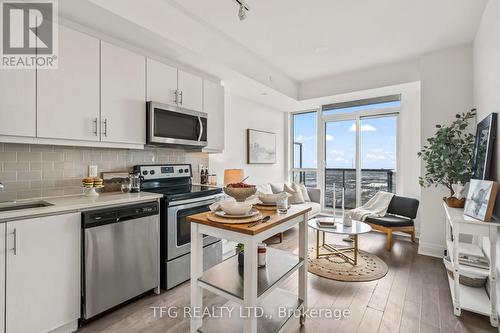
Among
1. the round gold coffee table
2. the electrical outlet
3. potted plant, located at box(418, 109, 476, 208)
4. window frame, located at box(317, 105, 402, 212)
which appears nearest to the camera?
the electrical outlet

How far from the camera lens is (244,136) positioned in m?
4.61

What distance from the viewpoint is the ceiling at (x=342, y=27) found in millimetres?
2404

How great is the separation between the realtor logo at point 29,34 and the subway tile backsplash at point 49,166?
694 mm

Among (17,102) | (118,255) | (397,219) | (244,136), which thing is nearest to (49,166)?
(17,102)

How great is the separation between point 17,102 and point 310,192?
4.57m

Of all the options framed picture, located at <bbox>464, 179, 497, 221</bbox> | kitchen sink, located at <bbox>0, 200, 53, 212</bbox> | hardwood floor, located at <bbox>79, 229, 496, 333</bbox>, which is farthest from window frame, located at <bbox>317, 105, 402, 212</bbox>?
kitchen sink, located at <bbox>0, 200, 53, 212</bbox>

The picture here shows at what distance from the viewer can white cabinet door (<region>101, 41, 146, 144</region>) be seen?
7.30 ft

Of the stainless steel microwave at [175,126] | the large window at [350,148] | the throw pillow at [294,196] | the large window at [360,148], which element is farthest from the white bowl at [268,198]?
the large window at [350,148]

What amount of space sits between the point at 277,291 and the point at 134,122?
2114mm

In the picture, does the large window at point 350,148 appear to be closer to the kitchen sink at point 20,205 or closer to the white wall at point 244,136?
the white wall at point 244,136

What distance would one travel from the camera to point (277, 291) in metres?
2.13

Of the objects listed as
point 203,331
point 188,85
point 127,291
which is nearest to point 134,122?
point 188,85

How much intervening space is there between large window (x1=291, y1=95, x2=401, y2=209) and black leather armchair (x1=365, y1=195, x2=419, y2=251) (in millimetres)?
635

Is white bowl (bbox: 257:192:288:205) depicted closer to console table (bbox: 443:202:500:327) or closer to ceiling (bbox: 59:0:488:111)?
console table (bbox: 443:202:500:327)
